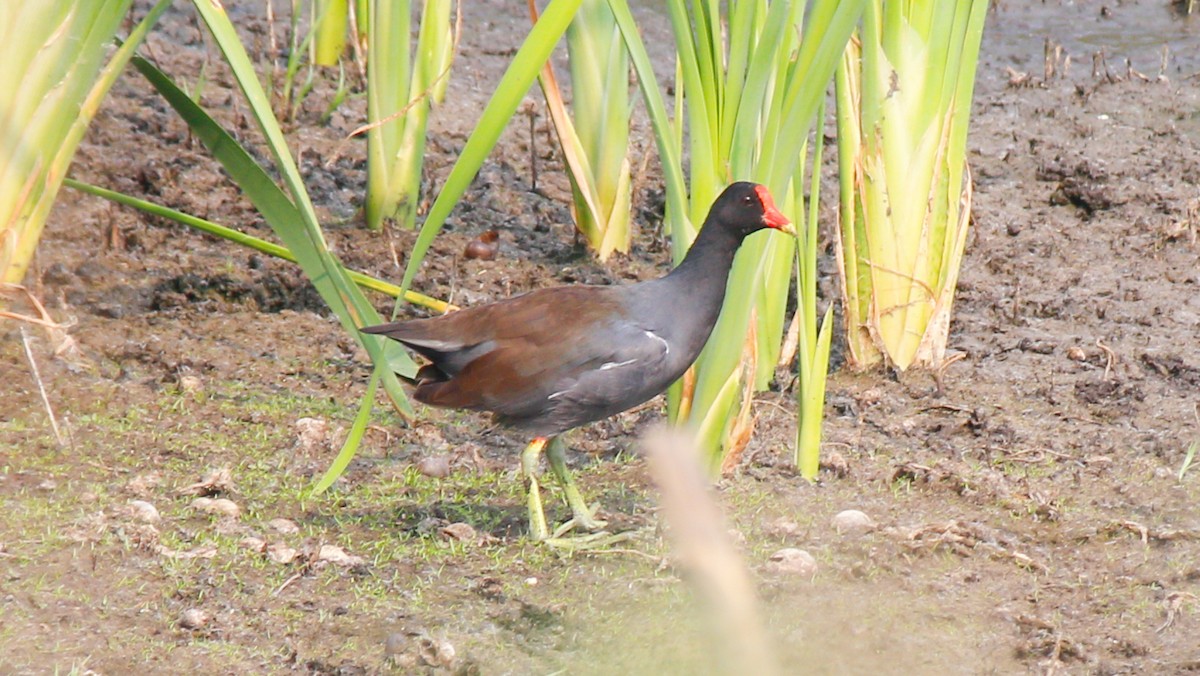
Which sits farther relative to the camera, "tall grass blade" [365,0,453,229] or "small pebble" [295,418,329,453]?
"tall grass blade" [365,0,453,229]

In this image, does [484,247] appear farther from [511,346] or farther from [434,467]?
[511,346]

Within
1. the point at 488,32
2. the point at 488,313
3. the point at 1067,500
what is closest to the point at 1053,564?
the point at 1067,500

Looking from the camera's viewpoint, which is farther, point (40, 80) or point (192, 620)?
point (40, 80)

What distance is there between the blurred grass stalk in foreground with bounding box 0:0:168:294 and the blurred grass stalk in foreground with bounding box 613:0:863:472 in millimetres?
1317

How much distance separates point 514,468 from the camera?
3803 millimetres

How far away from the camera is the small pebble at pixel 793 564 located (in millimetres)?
3107

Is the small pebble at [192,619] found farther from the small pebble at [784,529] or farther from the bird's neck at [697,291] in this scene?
the small pebble at [784,529]

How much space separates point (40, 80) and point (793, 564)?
2.24 meters

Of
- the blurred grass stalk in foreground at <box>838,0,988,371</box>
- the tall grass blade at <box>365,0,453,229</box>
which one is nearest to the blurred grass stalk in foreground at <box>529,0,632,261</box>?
the tall grass blade at <box>365,0,453,229</box>

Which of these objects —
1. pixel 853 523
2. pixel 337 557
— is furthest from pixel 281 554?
pixel 853 523

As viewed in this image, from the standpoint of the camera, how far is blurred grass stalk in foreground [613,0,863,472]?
296 centimetres

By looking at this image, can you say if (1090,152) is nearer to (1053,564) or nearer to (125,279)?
(1053,564)

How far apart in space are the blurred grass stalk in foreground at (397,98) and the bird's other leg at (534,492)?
162 cm

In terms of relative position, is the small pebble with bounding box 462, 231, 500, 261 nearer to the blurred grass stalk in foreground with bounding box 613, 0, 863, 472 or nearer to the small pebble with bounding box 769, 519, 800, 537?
the blurred grass stalk in foreground with bounding box 613, 0, 863, 472
